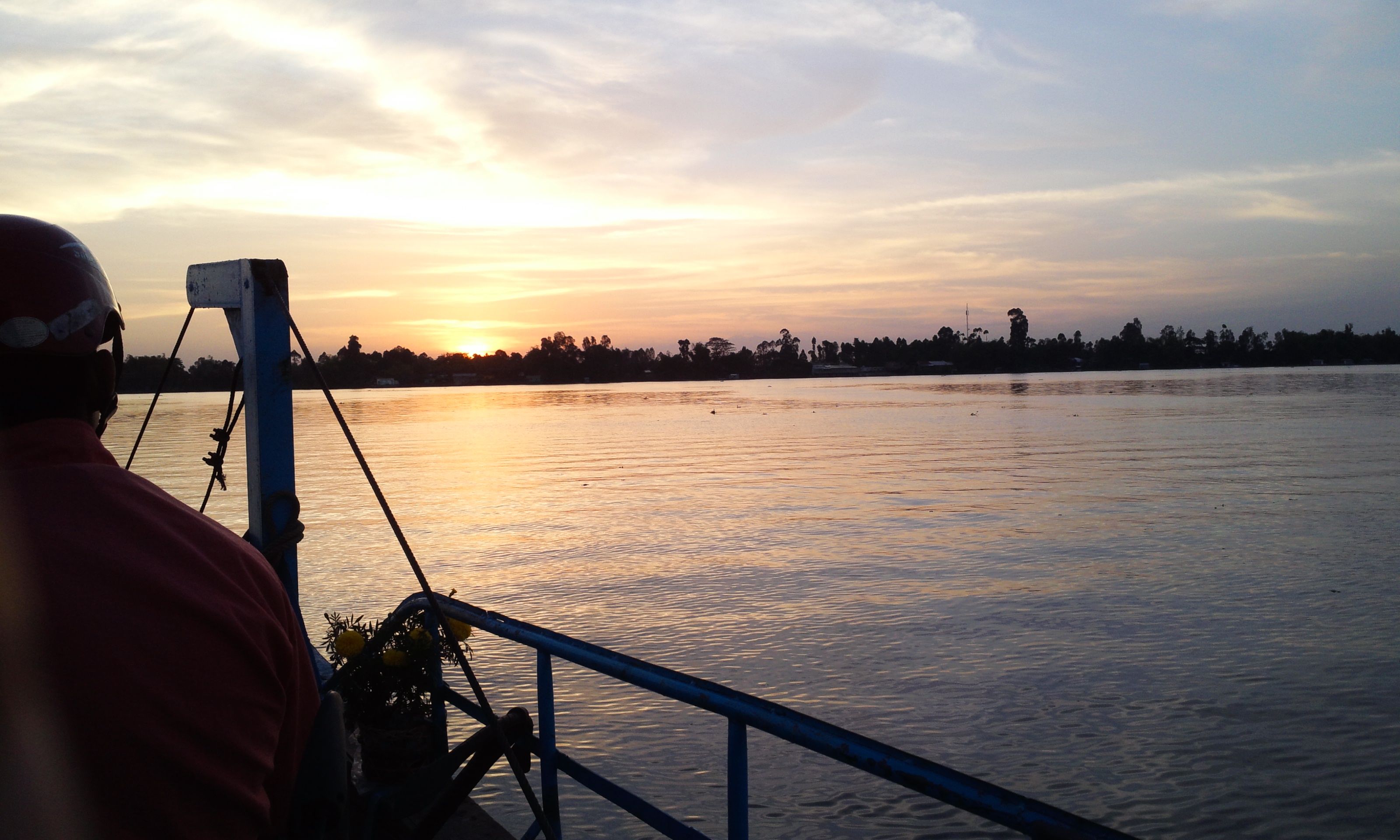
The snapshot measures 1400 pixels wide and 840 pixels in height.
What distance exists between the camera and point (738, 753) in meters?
2.91

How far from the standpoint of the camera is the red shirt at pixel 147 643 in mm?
1290

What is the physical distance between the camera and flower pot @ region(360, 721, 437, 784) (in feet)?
16.6

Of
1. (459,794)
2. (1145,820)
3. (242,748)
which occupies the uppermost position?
(242,748)

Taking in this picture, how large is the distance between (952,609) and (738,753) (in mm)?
10204

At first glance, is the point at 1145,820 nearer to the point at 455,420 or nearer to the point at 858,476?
the point at 858,476

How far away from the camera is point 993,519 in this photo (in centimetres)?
1972

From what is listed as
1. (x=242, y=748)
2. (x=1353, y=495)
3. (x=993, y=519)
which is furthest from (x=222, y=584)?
(x=1353, y=495)

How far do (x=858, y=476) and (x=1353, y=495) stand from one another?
12071 mm

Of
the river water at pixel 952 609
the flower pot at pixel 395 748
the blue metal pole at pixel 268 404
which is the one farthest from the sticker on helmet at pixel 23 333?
the river water at pixel 952 609

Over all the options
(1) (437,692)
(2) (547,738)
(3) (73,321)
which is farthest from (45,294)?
(1) (437,692)

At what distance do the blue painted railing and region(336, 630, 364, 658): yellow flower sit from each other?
638 millimetres

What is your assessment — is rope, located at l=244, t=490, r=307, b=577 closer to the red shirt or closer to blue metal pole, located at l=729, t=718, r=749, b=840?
blue metal pole, located at l=729, t=718, r=749, b=840

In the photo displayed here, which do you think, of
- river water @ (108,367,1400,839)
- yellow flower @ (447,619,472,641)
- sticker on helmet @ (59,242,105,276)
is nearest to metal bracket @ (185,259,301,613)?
yellow flower @ (447,619,472,641)

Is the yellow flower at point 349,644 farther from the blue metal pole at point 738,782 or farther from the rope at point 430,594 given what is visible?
the blue metal pole at point 738,782
